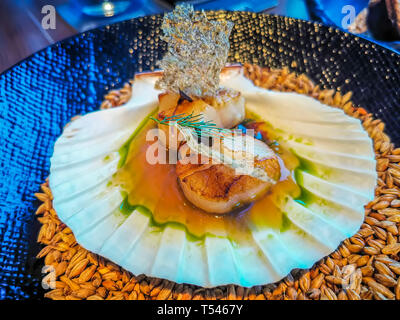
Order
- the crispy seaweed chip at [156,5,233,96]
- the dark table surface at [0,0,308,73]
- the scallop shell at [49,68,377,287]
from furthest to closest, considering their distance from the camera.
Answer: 1. the dark table surface at [0,0,308,73]
2. the crispy seaweed chip at [156,5,233,96]
3. the scallop shell at [49,68,377,287]

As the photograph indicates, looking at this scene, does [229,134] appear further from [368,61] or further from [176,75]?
[368,61]

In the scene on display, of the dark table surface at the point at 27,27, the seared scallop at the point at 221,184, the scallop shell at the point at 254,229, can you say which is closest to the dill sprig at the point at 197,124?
the seared scallop at the point at 221,184

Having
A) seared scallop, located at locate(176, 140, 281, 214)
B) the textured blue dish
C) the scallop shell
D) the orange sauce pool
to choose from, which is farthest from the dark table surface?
seared scallop, located at locate(176, 140, 281, 214)

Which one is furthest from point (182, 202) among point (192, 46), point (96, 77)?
point (96, 77)

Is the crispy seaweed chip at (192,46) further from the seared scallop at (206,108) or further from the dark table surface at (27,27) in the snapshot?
the dark table surface at (27,27)

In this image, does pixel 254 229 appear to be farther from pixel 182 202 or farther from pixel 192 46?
pixel 192 46

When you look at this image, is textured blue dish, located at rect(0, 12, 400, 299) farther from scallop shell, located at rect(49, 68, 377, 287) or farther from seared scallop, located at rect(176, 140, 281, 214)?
seared scallop, located at rect(176, 140, 281, 214)

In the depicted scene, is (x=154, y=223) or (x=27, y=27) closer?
(x=154, y=223)
